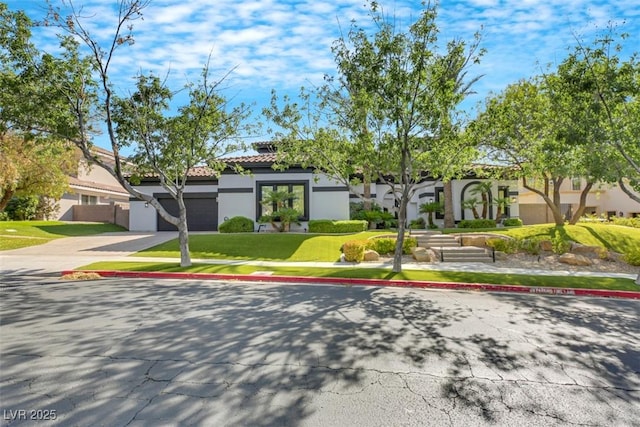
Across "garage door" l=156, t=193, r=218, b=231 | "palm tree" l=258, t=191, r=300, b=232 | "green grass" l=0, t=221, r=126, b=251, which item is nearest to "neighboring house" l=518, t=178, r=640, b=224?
"palm tree" l=258, t=191, r=300, b=232

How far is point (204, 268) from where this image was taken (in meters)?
13.1

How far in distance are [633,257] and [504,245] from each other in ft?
15.9

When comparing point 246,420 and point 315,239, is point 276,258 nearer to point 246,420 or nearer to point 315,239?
point 315,239

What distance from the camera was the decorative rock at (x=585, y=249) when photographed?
1571 cm

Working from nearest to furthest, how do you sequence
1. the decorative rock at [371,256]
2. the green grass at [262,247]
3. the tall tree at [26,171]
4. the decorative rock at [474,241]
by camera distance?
the decorative rock at [371,256], the green grass at [262,247], the decorative rock at [474,241], the tall tree at [26,171]

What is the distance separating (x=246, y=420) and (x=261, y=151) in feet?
92.5

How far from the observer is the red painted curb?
400 inches

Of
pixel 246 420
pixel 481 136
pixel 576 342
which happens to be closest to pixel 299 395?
pixel 246 420

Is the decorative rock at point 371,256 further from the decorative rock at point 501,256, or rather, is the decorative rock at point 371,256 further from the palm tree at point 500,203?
the palm tree at point 500,203

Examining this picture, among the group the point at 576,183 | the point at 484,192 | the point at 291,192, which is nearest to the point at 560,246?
the point at 484,192

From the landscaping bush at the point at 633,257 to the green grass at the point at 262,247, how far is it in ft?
37.7

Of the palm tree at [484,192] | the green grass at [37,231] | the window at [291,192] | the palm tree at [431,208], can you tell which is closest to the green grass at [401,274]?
the green grass at [37,231]

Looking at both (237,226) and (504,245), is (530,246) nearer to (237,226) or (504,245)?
(504,245)

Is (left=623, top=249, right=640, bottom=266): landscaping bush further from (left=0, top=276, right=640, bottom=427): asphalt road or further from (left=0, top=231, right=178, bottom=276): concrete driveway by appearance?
(left=0, top=231, right=178, bottom=276): concrete driveway
